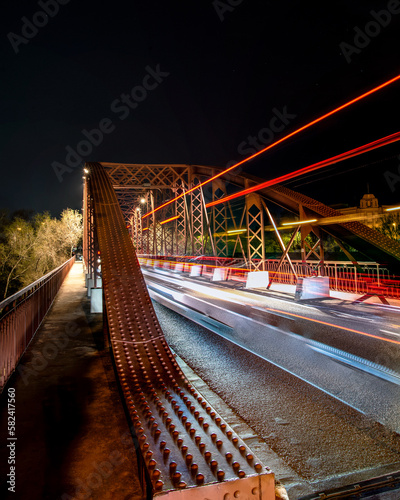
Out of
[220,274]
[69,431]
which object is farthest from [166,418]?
[220,274]

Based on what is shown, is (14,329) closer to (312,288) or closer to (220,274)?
(312,288)

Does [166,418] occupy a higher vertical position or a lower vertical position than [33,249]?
lower

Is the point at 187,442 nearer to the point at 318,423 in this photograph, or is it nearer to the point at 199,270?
the point at 318,423

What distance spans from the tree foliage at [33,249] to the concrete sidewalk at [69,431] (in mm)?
40061

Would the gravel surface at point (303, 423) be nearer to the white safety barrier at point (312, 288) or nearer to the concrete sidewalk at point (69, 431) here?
the concrete sidewalk at point (69, 431)

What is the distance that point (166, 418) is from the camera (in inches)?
105

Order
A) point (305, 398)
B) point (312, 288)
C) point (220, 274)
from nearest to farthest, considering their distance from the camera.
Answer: point (305, 398) → point (312, 288) → point (220, 274)

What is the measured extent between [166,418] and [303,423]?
196 cm

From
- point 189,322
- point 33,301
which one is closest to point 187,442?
point 33,301

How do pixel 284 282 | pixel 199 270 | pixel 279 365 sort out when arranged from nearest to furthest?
pixel 279 365
pixel 284 282
pixel 199 270

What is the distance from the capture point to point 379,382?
16.5 feet

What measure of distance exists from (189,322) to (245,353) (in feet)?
11.1

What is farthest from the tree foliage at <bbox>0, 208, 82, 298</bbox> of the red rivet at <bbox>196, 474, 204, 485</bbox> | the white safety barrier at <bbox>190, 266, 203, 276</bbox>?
the red rivet at <bbox>196, 474, 204, 485</bbox>

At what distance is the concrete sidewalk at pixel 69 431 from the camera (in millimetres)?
2426
